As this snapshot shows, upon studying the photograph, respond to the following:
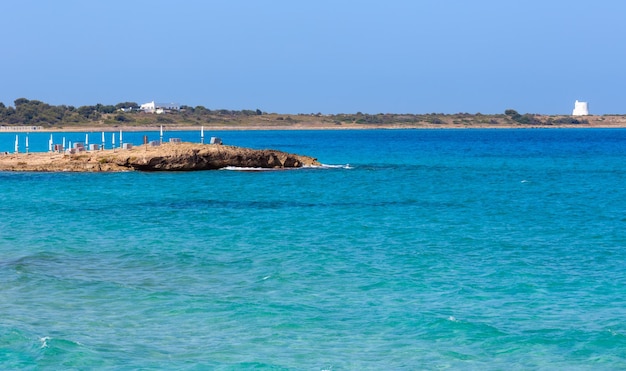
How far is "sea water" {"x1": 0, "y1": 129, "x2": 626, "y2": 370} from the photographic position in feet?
52.1

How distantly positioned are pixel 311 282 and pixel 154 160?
3714 centimetres

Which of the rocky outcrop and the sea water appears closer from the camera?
the sea water

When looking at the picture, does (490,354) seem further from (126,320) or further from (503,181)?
(503,181)

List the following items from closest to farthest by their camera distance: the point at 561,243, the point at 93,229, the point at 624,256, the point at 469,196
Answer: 1. the point at 624,256
2. the point at 561,243
3. the point at 93,229
4. the point at 469,196

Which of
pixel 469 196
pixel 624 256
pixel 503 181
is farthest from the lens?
pixel 503 181

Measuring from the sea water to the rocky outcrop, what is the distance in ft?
49.3

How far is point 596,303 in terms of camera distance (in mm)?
19094

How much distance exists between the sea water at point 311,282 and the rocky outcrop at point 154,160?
49.3 ft

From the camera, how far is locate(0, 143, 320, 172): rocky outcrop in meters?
57.5

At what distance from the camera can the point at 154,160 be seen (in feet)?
187

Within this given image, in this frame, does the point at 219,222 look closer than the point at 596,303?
No

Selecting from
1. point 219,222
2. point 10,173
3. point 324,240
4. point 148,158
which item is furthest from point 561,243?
point 10,173

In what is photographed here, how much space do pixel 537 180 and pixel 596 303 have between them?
37908 mm

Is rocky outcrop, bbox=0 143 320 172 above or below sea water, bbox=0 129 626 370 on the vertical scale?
above
